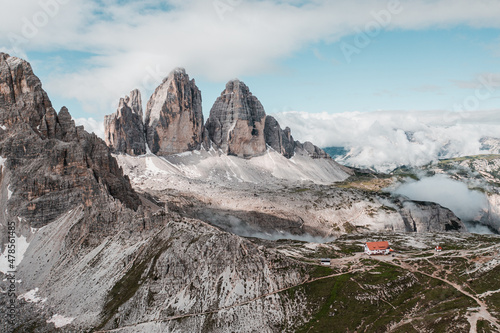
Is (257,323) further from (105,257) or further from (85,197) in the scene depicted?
(85,197)

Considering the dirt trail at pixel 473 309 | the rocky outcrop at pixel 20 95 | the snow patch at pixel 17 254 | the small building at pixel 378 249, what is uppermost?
the rocky outcrop at pixel 20 95

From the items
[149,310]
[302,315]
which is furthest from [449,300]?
[149,310]

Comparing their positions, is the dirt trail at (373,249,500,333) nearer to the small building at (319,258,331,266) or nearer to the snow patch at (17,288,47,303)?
the small building at (319,258,331,266)

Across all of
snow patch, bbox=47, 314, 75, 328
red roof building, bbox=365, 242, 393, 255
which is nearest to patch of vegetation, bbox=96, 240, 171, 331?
snow patch, bbox=47, 314, 75, 328

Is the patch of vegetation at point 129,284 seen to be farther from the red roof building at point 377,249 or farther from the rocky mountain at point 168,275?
the red roof building at point 377,249

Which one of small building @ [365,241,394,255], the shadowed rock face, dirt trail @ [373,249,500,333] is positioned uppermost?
the shadowed rock face

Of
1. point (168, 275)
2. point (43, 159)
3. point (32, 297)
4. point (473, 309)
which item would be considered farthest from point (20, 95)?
point (473, 309)

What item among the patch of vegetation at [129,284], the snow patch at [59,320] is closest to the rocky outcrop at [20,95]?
the patch of vegetation at [129,284]
